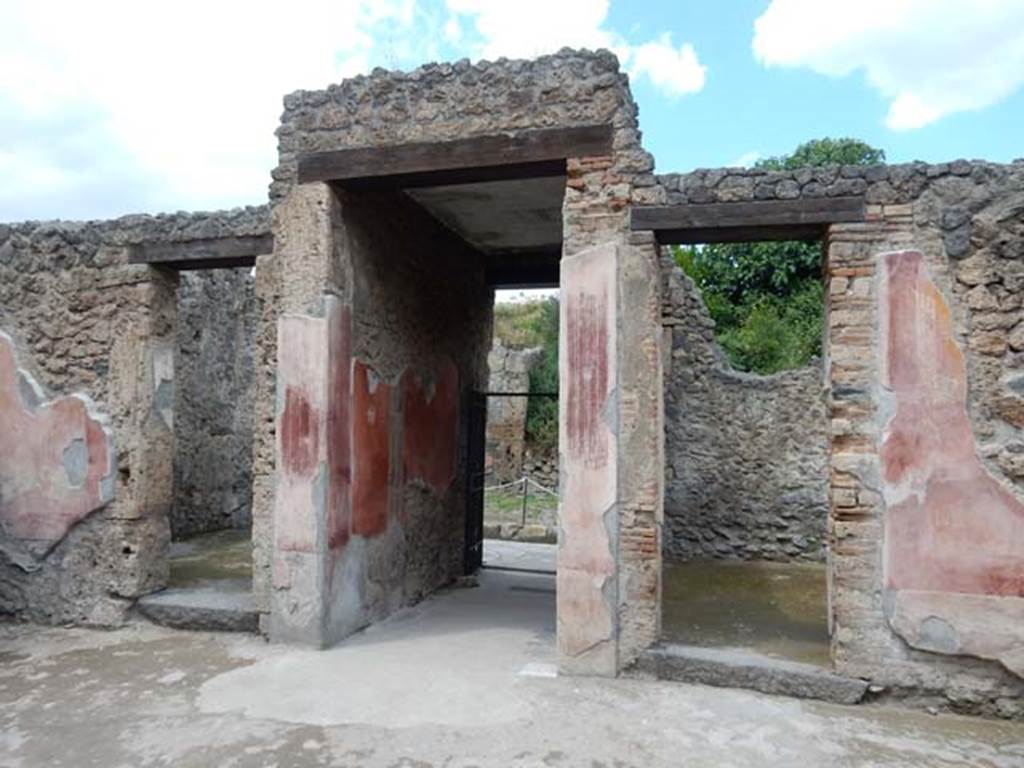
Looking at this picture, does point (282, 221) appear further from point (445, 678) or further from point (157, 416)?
point (445, 678)

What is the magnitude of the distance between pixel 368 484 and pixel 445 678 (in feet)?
5.09

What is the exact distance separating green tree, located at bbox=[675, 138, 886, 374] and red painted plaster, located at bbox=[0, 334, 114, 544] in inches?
468

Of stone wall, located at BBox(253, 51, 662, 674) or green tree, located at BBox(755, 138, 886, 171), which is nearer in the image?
stone wall, located at BBox(253, 51, 662, 674)

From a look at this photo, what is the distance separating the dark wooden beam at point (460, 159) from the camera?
473cm

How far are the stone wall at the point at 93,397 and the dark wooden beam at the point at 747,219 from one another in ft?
9.74

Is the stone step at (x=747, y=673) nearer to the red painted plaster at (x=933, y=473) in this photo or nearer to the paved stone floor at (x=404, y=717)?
the paved stone floor at (x=404, y=717)

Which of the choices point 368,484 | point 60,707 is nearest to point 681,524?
point 368,484

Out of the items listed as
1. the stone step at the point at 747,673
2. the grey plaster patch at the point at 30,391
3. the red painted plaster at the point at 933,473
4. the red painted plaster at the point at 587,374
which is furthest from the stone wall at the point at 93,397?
the red painted plaster at the point at 933,473

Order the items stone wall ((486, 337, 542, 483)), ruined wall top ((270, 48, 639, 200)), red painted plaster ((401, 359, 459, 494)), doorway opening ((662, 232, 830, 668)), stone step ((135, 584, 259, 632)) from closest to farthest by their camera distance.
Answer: ruined wall top ((270, 48, 639, 200)) < stone step ((135, 584, 259, 632)) < red painted plaster ((401, 359, 459, 494)) < doorway opening ((662, 232, 830, 668)) < stone wall ((486, 337, 542, 483))

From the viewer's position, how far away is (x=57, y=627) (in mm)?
5648

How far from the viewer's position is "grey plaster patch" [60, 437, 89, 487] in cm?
568

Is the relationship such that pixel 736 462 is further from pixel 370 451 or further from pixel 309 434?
pixel 309 434

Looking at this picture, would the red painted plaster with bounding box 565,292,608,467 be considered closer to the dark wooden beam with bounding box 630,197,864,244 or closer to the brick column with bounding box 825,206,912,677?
the dark wooden beam with bounding box 630,197,864,244

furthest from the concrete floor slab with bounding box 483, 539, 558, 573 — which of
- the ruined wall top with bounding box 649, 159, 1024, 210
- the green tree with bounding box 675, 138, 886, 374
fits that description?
the green tree with bounding box 675, 138, 886, 374
